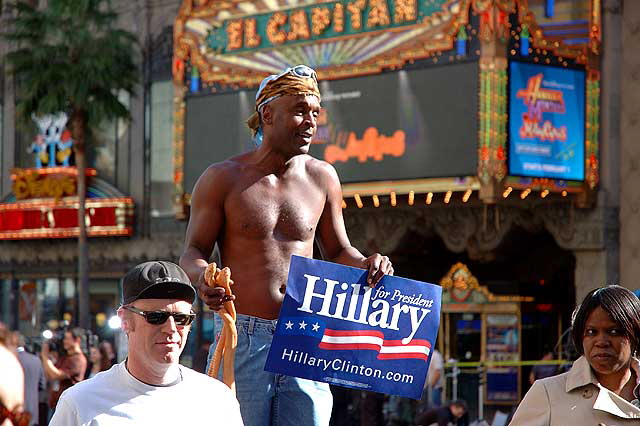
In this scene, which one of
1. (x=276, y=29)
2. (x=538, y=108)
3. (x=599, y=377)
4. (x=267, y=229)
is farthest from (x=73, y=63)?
(x=599, y=377)

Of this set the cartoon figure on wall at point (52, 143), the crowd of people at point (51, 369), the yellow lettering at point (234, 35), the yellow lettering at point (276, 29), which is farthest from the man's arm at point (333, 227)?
the cartoon figure on wall at point (52, 143)

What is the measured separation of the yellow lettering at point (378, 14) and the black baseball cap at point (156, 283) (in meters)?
20.3

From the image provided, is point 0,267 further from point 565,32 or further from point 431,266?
point 565,32

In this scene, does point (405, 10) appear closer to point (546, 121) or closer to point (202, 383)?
point (546, 121)

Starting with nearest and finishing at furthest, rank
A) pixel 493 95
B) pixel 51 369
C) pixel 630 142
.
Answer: pixel 51 369, pixel 493 95, pixel 630 142

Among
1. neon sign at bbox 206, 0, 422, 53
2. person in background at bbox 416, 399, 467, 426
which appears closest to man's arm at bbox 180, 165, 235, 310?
person in background at bbox 416, 399, 467, 426

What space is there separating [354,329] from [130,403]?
62.6 inches

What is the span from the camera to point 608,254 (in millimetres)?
23406

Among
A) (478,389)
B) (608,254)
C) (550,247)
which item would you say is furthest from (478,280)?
(478,389)

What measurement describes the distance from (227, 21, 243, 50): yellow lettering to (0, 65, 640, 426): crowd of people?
19220mm

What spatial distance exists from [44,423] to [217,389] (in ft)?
39.1

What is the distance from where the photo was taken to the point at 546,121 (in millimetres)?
22891

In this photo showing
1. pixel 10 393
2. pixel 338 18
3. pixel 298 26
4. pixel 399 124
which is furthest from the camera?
pixel 298 26

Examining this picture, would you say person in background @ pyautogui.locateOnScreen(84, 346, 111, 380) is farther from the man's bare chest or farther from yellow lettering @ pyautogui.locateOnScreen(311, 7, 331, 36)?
the man's bare chest
